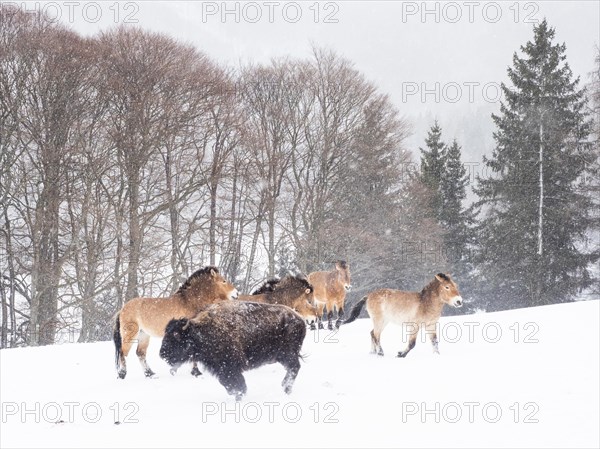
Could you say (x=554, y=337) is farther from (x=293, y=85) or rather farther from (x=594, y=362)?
(x=293, y=85)

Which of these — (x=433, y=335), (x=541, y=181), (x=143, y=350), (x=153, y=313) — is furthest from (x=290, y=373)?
(x=541, y=181)

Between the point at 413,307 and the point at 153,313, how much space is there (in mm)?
4011

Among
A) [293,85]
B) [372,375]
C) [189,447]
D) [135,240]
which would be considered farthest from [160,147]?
[189,447]

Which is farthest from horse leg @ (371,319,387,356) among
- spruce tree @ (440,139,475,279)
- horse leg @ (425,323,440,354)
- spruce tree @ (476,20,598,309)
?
spruce tree @ (440,139,475,279)

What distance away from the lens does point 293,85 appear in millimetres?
25406

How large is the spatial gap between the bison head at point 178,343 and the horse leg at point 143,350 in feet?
5.43

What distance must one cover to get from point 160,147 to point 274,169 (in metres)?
6.04

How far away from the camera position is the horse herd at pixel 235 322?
541cm

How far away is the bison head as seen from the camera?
5.42 m
